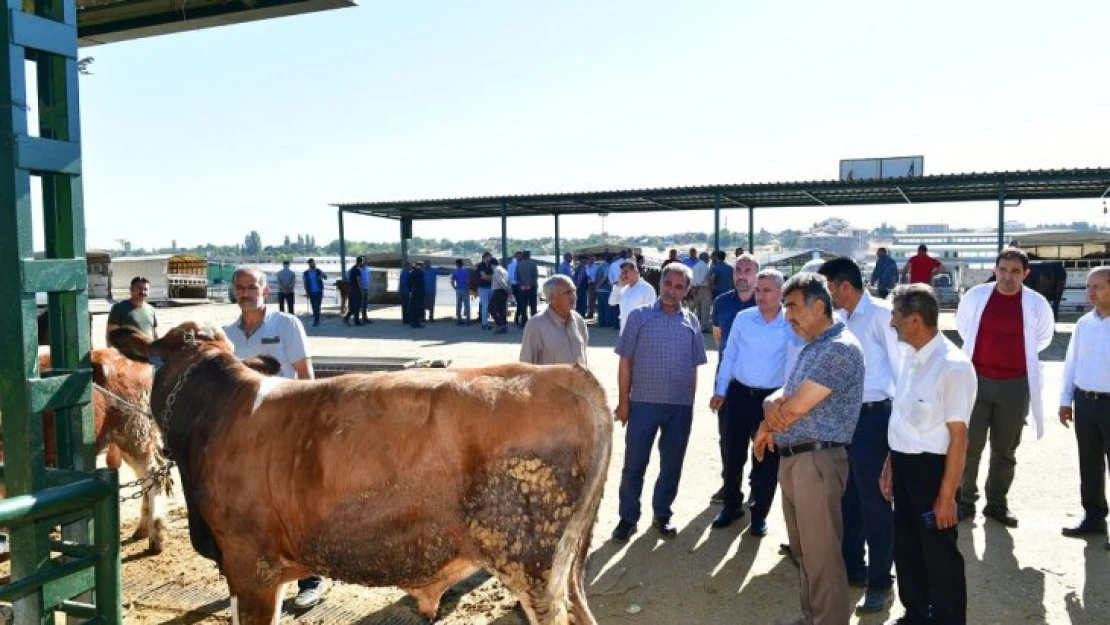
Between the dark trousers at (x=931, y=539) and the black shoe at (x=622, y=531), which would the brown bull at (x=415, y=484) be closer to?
the dark trousers at (x=931, y=539)

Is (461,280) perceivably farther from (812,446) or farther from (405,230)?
(812,446)

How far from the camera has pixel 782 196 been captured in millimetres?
21953

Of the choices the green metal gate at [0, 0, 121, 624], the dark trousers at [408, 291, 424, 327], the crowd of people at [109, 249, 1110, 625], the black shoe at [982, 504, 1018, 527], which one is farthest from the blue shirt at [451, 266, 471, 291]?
the green metal gate at [0, 0, 121, 624]

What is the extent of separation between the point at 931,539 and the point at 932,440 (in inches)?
21.0

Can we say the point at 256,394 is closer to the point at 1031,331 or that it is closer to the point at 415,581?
the point at 415,581

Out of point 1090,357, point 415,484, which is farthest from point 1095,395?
point 415,484

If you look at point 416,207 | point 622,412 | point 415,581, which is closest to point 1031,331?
point 622,412

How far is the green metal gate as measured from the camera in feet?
8.12

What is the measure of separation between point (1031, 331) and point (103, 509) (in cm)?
584

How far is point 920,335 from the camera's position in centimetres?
383

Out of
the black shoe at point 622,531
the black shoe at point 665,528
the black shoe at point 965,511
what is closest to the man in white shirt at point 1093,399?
the black shoe at point 965,511

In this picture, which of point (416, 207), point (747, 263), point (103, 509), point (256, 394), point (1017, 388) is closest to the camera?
point (103, 509)

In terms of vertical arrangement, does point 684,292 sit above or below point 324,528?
above

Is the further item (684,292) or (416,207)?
(416,207)
